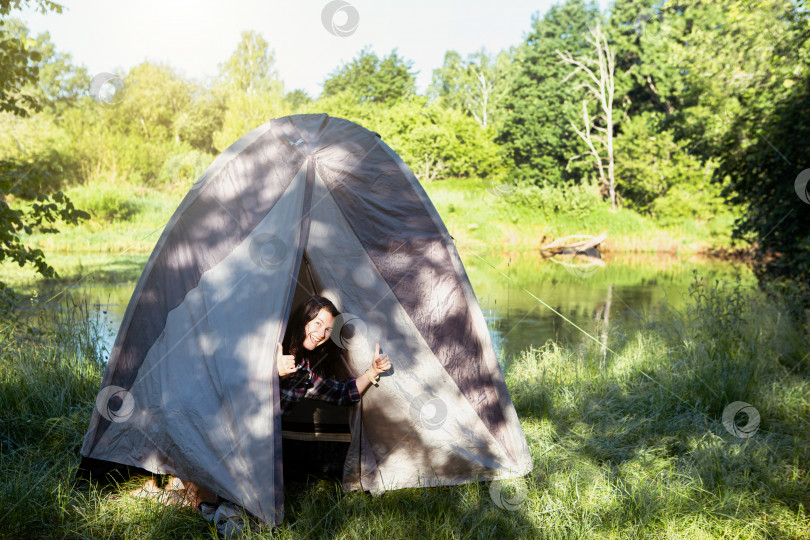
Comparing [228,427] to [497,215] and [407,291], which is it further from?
[497,215]

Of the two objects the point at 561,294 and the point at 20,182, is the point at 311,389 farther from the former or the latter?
the point at 561,294

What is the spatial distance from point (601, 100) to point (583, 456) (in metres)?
21.6

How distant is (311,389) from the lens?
10.1 ft

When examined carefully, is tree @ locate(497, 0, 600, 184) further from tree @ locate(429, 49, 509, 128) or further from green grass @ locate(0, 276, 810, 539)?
green grass @ locate(0, 276, 810, 539)

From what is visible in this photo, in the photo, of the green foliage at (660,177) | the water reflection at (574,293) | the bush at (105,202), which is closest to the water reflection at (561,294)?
the water reflection at (574,293)

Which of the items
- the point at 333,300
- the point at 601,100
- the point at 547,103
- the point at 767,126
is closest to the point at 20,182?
the point at 333,300

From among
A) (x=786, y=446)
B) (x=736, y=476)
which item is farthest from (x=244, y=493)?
(x=786, y=446)

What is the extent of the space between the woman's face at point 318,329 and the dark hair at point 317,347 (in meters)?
0.03

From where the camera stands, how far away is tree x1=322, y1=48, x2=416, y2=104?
29922 mm

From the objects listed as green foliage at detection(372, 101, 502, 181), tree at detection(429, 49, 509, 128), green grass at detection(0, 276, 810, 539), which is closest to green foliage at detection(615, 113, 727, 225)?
green foliage at detection(372, 101, 502, 181)

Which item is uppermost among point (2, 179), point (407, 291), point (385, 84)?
point (385, 84)

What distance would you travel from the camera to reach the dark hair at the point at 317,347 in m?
3.13

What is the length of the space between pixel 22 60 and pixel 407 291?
3.30 m

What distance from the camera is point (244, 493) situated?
2.77m
